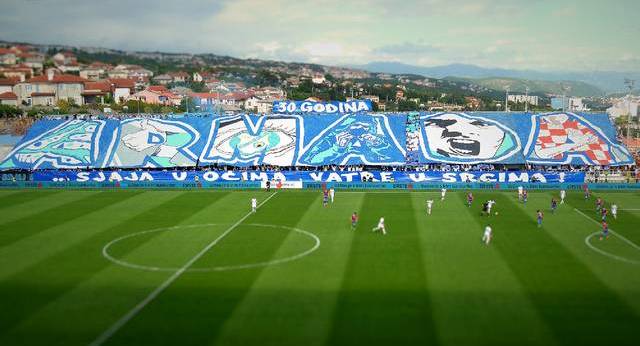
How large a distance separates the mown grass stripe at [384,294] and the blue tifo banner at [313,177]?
Result: 1829cm

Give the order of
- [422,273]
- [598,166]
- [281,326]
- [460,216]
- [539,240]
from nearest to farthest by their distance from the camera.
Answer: [281,326], [422,273], [539,240], [460,216], [598,166]

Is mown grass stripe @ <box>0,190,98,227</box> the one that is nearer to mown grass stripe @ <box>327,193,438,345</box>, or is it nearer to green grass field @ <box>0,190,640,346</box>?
green grass field @ <box>0,190,640,346</box>

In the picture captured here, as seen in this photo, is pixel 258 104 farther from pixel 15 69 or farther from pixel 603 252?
pixel 603 252

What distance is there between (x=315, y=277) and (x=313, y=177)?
2963 centimetres

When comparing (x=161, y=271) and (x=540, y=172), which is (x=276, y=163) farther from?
(x=161, y=271)

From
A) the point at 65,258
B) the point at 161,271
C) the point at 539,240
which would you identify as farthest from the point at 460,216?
the point at 65,258

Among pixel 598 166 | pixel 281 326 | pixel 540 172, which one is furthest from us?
pixel 598 166

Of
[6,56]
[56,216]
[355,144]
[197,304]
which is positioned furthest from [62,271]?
[6,56]

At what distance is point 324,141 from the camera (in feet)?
223

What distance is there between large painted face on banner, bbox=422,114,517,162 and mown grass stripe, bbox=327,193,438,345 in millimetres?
26888

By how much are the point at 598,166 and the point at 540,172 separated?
32.1 ft

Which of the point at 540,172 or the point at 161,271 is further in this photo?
the point at 540,172

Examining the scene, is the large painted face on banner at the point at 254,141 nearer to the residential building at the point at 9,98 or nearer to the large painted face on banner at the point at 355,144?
the large painted face on banner at the point at 355,144

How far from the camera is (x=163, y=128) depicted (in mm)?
71875
